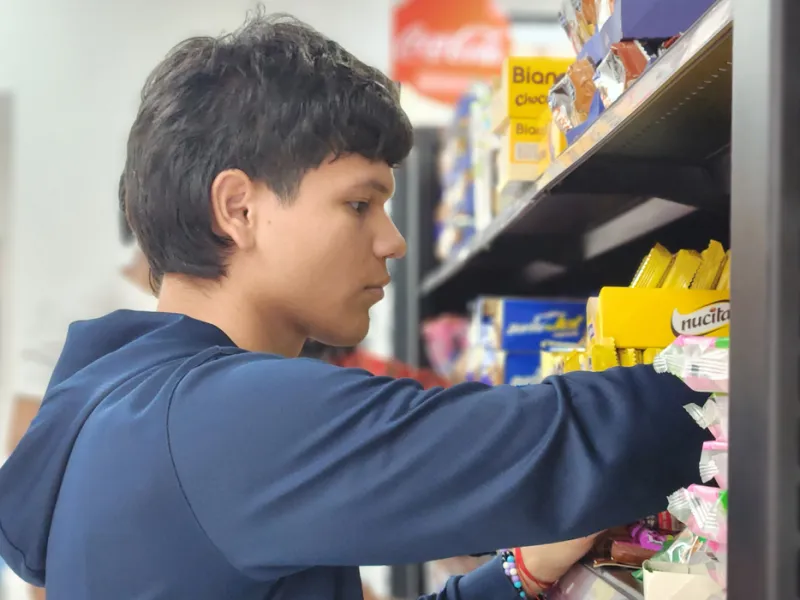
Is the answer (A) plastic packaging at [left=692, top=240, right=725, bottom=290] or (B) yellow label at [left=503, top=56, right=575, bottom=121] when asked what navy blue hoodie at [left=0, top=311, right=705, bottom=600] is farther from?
(B) yellow label at [left=503, top=56, right=575, bottom=121]

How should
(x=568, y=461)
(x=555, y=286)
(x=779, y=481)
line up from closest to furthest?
(x=779, y=481) < (x=568, y=461) < (x=555, y=286)

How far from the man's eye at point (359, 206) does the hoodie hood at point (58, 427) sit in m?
0.22

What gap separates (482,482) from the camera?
0.74m

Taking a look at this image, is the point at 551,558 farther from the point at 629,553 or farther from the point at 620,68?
the point at 620,68

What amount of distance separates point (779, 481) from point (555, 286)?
5.62 ft

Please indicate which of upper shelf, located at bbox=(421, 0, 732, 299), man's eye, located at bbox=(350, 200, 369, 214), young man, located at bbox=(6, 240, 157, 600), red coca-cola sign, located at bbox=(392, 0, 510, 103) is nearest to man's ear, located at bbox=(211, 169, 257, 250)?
man's eye, located at bbox=(350, 200, 369, 214)

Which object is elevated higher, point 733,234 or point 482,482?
point 733,234

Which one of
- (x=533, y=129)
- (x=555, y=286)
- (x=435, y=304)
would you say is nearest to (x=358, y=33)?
(x=435, y=304)

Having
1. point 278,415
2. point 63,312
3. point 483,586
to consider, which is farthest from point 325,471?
point 63,312

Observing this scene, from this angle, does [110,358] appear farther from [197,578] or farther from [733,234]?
[733,234]

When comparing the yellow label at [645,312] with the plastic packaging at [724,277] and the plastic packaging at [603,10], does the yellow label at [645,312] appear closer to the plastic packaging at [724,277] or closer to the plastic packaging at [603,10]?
the plastic packaging at [724,277]

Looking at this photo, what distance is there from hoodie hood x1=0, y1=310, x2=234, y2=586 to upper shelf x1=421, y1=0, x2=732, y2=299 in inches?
20.9

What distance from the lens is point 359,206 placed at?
3.47 ft

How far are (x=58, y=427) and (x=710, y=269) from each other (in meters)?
0.76
